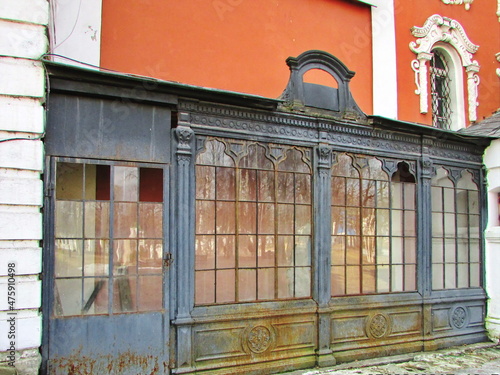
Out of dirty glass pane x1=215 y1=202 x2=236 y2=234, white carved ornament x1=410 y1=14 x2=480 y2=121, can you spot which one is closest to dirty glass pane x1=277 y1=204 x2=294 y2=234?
dirty glass pane x1=215 y1=202 x2=236 y2=234

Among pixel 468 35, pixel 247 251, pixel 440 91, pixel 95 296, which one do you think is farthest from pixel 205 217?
pixel 468 35

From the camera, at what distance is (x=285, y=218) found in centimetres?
648

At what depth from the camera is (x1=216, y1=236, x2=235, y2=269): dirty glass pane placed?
Result: 598cm

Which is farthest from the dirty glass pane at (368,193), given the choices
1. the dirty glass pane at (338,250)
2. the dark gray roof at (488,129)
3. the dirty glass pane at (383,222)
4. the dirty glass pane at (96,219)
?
the dirty glass pane at (96,219)

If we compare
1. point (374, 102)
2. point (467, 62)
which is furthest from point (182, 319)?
point (467, 62)

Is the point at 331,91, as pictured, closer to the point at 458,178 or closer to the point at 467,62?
the point at 458,178

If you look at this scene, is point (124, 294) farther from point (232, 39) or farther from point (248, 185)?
point (232, 39)

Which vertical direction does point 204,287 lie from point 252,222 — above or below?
below

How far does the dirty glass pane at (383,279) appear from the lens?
7.16m

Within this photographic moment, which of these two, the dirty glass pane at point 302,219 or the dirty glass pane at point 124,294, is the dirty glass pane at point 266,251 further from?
the dirty glass pane at point 124,294

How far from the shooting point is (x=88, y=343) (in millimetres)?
5051

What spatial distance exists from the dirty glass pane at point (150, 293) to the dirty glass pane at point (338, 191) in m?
2.79

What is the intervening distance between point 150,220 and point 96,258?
2.35ft

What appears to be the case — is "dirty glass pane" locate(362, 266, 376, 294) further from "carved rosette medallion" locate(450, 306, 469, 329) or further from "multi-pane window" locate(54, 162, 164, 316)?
"multi-pane window" locate(54, 162, 164, 316)
